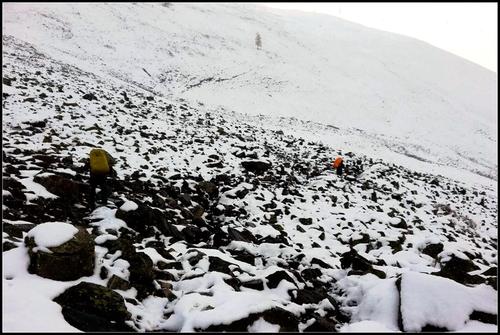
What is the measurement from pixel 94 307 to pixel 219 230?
4.37 metres

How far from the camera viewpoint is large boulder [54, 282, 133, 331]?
446 centimetres

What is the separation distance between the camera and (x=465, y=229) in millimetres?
14094

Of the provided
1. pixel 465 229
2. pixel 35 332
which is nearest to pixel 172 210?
pixel 35 332

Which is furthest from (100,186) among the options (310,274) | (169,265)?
(310,274)

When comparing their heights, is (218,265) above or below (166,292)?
above

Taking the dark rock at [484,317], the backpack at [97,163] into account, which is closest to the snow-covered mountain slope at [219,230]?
the dark rock at [484,317]

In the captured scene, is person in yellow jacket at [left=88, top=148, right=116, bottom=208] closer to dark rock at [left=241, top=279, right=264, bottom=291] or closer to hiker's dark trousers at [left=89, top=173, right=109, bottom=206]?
hiker's dark trousers at [left=89, top=173, right=109, bottom=206]

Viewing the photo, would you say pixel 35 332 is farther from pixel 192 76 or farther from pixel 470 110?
pixel 470 110

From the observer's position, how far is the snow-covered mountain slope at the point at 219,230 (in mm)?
→ 5000

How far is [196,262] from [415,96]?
178 ft

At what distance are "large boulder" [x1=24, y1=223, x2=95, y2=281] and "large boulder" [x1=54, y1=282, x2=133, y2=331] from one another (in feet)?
1.34

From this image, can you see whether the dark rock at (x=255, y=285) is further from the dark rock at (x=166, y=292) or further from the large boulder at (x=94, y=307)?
the large boulder at (x=94, y=307)

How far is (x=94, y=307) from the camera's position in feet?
15.7

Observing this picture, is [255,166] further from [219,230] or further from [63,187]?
[63,187]
